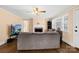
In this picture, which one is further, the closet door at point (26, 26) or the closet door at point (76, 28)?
Answer: the closet door at point (26, 26)

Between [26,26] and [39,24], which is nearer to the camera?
[26,26]

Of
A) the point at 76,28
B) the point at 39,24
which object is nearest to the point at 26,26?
the point at 39,24

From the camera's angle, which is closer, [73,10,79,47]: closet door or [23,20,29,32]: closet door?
[73,10,79,47]: closet door

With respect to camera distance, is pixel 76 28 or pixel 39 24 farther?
pixel 39 24

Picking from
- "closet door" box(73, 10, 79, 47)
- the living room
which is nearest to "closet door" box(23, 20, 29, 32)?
the living room

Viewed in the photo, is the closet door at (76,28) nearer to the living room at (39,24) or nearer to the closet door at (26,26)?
the living room at (39,24)

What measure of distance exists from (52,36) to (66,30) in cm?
67

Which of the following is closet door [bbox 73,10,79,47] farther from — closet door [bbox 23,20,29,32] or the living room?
closet door [bbox 23,20,29,32]

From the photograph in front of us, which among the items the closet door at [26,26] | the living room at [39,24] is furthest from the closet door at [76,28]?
the closet door at [26,26]

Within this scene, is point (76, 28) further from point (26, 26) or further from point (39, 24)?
point (26, 26)
